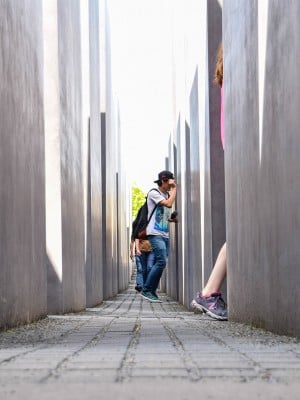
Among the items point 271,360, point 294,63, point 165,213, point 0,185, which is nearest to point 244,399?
point 271,360

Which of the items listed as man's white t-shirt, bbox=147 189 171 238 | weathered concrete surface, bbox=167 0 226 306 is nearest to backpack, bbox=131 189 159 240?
man's white t-shirt, bbox=147 189 171 238

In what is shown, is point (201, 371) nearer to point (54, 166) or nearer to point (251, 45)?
point (251, 45)

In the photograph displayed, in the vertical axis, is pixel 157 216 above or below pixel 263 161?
below

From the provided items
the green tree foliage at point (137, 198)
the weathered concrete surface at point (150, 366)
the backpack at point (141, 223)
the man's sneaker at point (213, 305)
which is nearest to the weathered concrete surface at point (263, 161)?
the man's sneaker at point (213, 305)

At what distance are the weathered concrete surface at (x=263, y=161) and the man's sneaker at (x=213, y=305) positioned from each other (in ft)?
0.73

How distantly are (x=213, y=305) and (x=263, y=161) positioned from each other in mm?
1973

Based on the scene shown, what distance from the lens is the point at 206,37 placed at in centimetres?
802

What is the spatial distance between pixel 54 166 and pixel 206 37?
6.55ft

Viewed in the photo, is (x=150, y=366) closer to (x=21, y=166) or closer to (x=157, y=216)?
(x=21, y=166)

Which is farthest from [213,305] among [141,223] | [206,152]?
[141,223]

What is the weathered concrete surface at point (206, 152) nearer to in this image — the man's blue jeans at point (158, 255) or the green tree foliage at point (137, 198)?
the man's blue jeans at point (158, 255)

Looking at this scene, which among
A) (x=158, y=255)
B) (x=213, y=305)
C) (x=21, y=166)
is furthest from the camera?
(x=158, y=255)

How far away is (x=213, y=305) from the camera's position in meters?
6.43

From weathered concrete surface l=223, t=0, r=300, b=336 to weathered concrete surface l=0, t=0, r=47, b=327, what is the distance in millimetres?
1416
